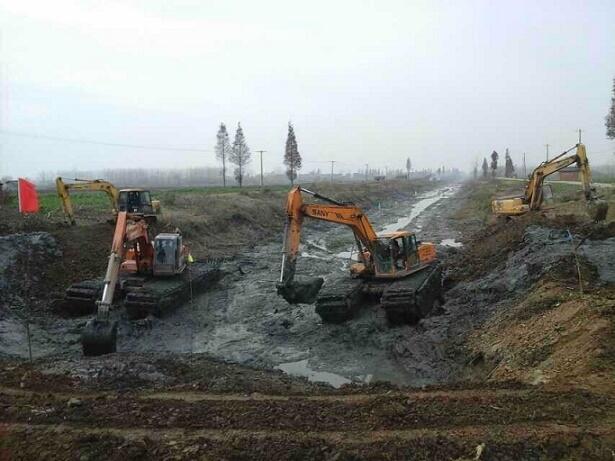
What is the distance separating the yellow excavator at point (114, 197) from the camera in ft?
80.1

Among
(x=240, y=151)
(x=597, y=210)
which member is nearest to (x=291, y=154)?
(x=240, y=151)

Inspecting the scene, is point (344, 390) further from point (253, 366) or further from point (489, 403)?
point (253, 366)

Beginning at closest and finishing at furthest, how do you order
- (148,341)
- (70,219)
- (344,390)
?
(344,390)
(148,341)
(70,219)

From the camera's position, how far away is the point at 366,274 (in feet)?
53.4

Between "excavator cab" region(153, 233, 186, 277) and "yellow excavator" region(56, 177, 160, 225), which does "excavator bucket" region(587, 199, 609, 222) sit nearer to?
"excavator cab" region(153, 233, 186, 277)

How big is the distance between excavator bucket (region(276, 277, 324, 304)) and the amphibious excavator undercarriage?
156 inches

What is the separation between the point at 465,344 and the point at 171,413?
742 cm

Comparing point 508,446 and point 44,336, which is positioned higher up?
point 508,446

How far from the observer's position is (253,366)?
11961 mm

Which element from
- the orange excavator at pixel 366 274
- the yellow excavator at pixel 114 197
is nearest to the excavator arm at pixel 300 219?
the orange excavator at pixel 366 274

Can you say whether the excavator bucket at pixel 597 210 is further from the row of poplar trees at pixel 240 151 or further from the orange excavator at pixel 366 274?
the row of poplar trees at pixel 240 151

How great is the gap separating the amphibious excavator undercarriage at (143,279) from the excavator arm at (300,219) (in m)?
4.07

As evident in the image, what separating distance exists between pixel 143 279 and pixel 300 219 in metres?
6.48

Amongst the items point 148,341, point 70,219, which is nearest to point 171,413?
point 148,341
